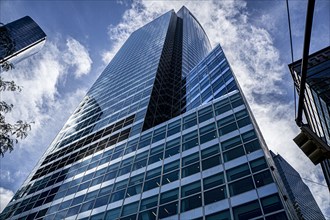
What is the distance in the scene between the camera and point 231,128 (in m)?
28.0

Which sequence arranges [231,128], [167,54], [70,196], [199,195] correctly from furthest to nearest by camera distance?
[167,54]
[70,196]
[231,128]
[199,195]

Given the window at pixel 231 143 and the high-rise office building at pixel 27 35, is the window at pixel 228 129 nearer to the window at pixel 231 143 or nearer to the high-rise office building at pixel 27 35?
the window at pixel 231 143

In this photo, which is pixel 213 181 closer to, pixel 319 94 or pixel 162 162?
pixel 162 162

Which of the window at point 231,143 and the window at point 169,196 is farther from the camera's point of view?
the window at point 231,143

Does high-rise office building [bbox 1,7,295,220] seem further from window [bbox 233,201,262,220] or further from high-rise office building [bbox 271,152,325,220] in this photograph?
high-rise office building [bbox 271,152,325,220]

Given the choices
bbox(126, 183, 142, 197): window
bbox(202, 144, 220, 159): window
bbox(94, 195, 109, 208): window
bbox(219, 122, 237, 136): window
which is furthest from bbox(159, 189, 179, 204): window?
bbox(219, 122, 237, 136): window

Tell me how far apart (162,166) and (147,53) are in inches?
2283

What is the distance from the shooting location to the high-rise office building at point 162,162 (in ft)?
70.4

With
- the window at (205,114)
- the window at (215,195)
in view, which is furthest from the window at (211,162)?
the window at (205,114)

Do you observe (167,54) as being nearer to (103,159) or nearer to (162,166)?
(103,159)

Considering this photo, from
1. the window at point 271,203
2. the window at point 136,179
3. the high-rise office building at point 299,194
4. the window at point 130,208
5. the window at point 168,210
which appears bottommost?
the high-rise office building at point 299,194

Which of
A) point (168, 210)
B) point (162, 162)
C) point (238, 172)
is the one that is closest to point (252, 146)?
point (238, 172)

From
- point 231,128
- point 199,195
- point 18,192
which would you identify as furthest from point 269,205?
point 18,192

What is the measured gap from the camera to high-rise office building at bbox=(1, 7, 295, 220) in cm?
2145
